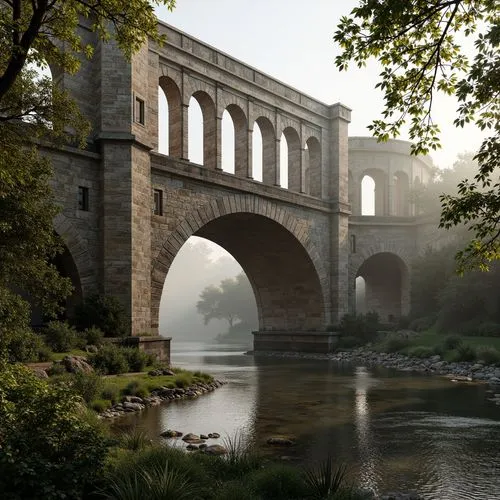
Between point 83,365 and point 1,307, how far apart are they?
6.38 metres

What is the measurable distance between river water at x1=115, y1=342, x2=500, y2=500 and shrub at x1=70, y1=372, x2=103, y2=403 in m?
1.02

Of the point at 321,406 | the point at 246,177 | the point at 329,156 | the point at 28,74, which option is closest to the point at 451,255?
the point at 329,156

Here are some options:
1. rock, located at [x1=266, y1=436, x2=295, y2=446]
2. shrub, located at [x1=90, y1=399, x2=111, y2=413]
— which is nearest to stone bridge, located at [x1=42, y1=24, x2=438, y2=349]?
shrub, located at [x1=90, y1=399, x2=111, y2=413]

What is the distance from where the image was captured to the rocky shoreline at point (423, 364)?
20125mm

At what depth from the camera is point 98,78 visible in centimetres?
1986

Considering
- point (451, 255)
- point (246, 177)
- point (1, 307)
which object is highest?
point (246, 177)

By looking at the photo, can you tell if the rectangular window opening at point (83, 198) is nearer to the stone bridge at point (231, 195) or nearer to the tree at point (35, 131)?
the stone bridge at point (231, 195)

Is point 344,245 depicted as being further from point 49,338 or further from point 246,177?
point 49,338

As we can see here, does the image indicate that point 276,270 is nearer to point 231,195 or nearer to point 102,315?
point 231,195

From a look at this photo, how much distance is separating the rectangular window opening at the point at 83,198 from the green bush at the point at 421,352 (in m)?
16.9

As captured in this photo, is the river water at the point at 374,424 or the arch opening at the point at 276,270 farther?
the arch opening at the point at 276,270

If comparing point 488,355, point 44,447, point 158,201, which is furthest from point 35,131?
point 488,355

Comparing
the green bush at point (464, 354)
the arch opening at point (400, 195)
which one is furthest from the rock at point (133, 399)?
the arch opening at point (400, 195)

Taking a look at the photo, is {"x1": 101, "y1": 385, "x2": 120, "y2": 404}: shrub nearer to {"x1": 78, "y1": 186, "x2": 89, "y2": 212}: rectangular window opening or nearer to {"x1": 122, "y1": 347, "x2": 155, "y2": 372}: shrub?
{"x1": 122, "y1": 347, "x2": 155, "y2": 372}: shrub
